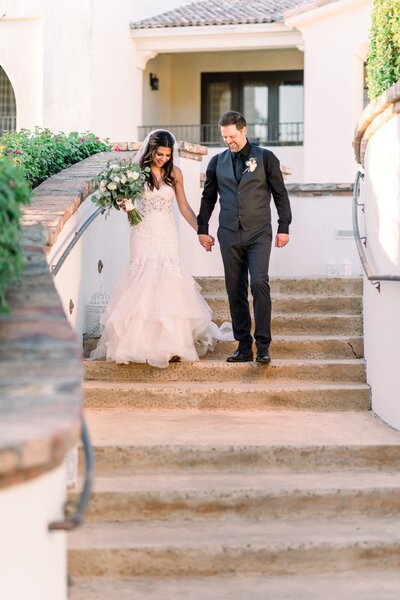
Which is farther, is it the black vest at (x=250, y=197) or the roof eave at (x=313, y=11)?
the roof eave at (x=313, y=11)

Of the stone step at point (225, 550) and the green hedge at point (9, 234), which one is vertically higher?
the green hedge at point (9, 234)

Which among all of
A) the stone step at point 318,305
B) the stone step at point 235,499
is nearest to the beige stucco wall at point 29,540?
the stone step at point 235,499

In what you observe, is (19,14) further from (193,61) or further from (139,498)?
(139,498)

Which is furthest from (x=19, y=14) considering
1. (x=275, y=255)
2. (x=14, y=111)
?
(x=275, y=255)

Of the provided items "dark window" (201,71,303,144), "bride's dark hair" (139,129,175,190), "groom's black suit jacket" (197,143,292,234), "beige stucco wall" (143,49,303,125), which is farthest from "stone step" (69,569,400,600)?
"beige stucco wall" (143,49,303,125)

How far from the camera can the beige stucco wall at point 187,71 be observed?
23109mm

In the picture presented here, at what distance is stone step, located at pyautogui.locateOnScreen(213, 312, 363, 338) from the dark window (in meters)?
13.7

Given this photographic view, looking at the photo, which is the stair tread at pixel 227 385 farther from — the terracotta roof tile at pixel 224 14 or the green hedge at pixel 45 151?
the terracotta roof tile at pixel 224 14

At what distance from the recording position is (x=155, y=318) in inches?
317

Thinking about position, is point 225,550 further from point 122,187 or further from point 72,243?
point 122,187

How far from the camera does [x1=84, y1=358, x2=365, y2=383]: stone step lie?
8016 mm

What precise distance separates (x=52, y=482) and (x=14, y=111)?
62.2 feet

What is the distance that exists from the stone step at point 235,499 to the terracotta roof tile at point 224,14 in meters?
15.9

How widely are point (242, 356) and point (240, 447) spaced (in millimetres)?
1727
